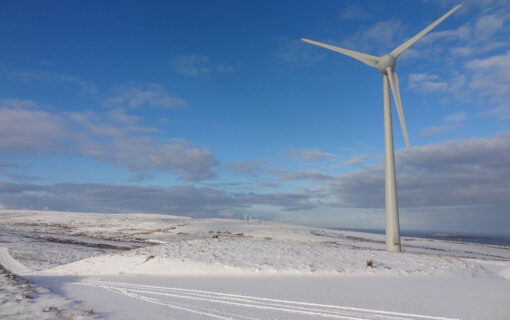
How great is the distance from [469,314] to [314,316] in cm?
384

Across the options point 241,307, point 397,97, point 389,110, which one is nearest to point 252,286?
point 241,307

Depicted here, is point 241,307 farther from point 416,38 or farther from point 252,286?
point 416,38

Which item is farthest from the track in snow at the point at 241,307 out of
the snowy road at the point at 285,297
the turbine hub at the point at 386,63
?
the turbine hub at the point at 386,63

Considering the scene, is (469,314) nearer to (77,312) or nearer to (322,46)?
(77,312)

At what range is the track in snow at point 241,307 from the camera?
7.18m

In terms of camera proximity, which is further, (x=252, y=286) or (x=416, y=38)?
(x=416, y=38)

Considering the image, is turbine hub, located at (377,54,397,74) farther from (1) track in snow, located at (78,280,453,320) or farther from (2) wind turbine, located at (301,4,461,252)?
(1) track in snow, located at (78,280,453,320)

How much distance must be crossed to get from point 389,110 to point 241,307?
17.0 meters

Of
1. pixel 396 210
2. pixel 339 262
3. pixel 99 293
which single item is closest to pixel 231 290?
pixel 99 293

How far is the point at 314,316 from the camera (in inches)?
283

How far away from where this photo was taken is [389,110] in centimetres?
2048

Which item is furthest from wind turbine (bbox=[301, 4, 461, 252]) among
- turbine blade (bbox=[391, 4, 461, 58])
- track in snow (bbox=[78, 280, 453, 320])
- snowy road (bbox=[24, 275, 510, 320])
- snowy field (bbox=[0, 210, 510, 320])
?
track in snow (bbox=[78, 280, 453, 320])

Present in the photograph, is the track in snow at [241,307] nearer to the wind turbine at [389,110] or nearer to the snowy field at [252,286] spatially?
the snowy field at [252,286]

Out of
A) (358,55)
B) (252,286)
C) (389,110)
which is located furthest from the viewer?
(358,55)
